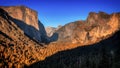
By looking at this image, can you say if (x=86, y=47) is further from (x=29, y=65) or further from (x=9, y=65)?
(x=9, y=65)

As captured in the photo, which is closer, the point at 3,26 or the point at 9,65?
the point at 9,65

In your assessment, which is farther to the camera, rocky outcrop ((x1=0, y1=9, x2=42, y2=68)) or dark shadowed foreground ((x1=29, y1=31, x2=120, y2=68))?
rocky outcrop ((x1=0, y1=9, x2=42, y2=68))

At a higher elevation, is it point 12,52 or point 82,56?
point 12,52

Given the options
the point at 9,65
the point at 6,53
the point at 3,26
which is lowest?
the point at 9,65

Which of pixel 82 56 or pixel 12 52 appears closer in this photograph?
pixel 12 52

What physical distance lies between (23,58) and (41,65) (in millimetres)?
12500

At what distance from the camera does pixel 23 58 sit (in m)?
114

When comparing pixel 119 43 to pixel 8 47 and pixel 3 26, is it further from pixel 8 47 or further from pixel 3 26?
pixel 3 26

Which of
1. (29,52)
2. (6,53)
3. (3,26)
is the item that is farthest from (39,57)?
(3,26)

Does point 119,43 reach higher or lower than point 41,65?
higher

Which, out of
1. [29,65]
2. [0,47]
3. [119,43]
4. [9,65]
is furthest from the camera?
[119,43]

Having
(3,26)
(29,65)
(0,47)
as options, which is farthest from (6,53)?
(3,26)

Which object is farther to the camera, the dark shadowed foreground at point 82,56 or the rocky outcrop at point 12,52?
the rocky outcrop at point 12,52

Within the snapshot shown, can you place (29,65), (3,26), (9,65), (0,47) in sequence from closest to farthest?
(9,65) < (29,65) < (0,47) < (3,26)
